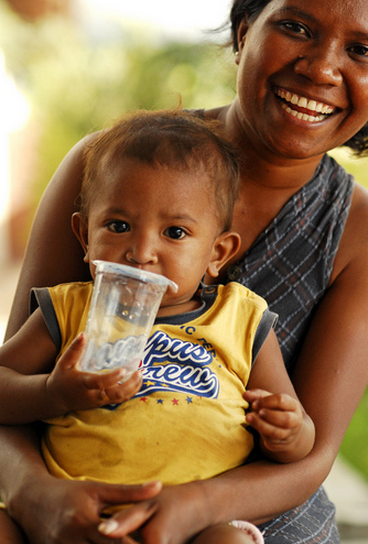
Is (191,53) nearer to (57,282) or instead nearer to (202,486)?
(57,282)

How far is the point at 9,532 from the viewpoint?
1726 mm

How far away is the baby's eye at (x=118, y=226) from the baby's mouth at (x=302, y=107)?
655 mm

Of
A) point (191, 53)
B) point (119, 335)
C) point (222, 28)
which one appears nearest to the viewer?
point (119, 335)

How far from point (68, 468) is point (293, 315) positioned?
92cm

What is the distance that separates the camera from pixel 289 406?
1.73 metres

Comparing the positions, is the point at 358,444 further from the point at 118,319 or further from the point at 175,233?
the point at 118,319

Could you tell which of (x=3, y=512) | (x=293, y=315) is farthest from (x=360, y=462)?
(x=3, y=512)

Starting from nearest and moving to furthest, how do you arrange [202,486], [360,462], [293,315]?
1. [202,486]
2. [293,315]
3. [360,462]

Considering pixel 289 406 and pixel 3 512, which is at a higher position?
pixel 289 406

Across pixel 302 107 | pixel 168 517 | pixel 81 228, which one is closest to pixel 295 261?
pixel 302 107

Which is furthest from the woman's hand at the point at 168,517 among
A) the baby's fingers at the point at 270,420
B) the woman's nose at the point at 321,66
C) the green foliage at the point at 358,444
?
the green foliage at the point at 358,444

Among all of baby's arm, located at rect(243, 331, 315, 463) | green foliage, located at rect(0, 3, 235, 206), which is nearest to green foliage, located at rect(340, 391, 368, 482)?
baby's arm, located at rect(243, 331, 315, 463)

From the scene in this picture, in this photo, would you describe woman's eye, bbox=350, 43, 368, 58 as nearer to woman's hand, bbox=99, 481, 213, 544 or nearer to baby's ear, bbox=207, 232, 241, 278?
baby's ear, bbox=207, 232, 241, 278

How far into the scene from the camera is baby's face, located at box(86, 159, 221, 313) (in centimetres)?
187
